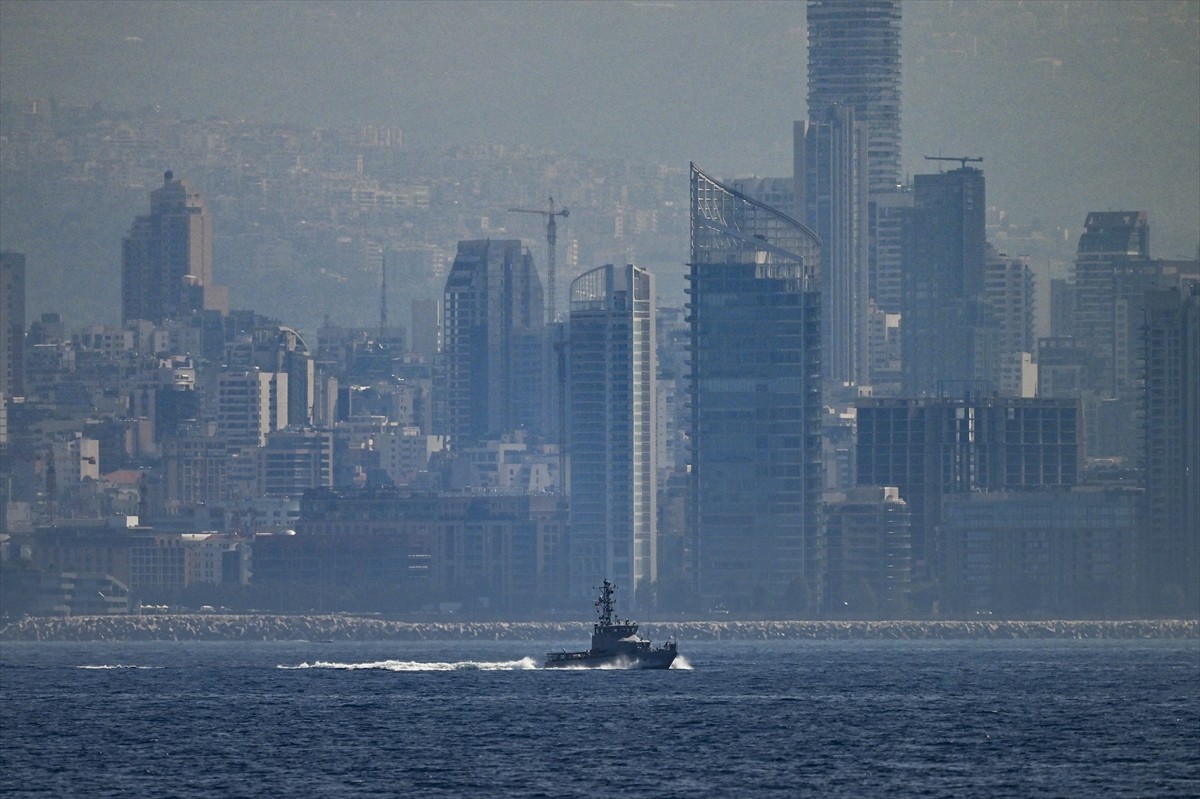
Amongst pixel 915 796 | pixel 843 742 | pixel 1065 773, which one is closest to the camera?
pixel 915 796

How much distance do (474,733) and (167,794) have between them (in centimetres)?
3153

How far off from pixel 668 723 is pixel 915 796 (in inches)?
1468

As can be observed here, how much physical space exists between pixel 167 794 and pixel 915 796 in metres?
32.0

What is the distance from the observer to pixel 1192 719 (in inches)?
6969

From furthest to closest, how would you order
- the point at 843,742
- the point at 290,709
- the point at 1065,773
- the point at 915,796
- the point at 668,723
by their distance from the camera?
the point at 290,709 → the point at 668,723 → the point at 843,742 → the point at 1065,773 → the point at 915,796

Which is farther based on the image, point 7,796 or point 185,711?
point 185,711

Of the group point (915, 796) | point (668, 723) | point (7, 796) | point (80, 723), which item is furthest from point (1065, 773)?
point (80, 723)

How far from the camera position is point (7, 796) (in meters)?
138

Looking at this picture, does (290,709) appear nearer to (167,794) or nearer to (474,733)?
(474,733)

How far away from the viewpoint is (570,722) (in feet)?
572

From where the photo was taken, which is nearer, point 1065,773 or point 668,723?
point 1065,773

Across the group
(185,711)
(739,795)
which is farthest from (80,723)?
(739,795)

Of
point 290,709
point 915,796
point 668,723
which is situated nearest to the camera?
point 915,796

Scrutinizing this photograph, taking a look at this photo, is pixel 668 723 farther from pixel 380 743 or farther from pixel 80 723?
pixel 80 723
